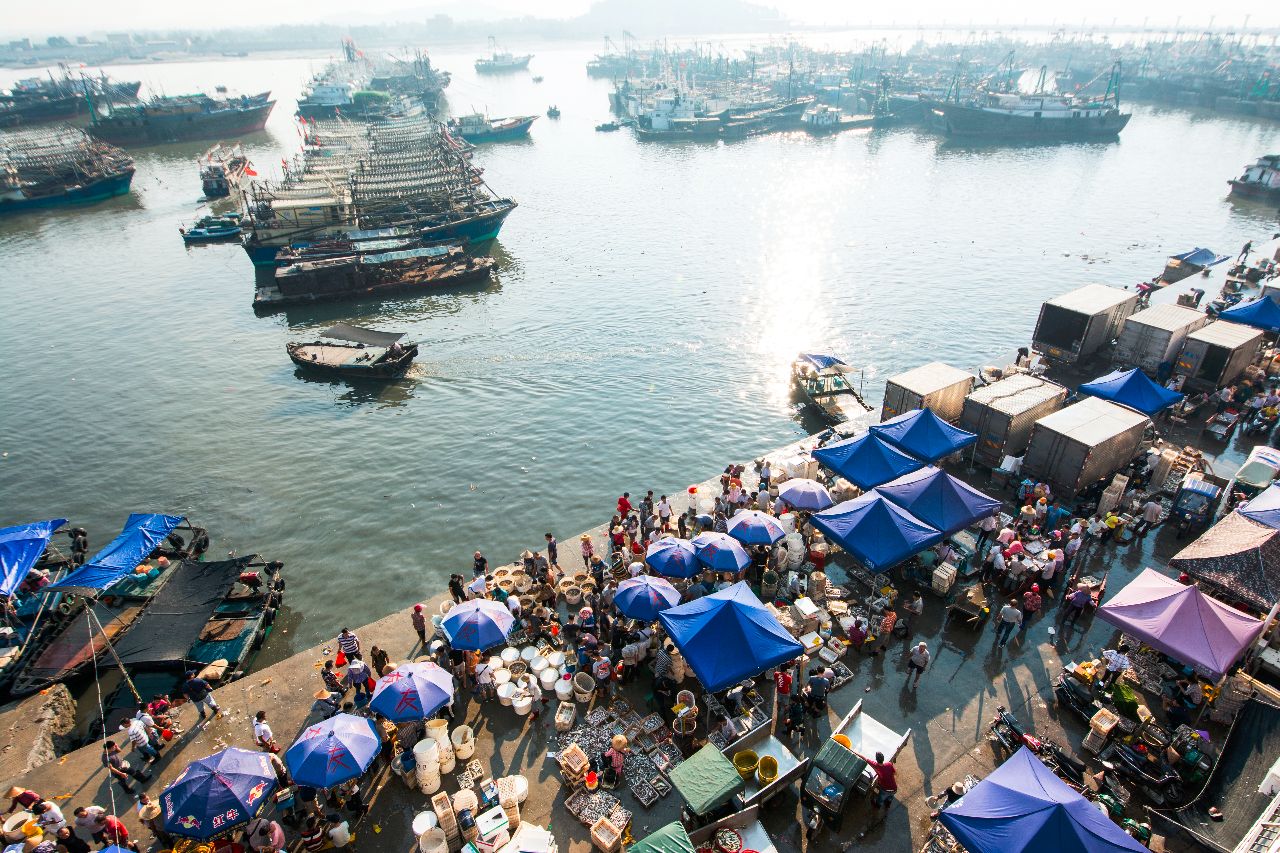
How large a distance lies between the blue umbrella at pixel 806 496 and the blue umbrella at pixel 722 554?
3.48 metres

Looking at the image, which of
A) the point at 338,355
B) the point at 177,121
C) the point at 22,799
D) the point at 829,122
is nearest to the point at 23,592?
the point at 22,799

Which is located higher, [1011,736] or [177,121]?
[177,121]

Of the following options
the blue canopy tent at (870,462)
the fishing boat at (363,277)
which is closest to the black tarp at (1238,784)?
the blue canopy tent at (870,462)

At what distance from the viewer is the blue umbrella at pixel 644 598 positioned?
18125 mm

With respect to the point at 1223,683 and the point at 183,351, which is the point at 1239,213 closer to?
the point at 1223,683

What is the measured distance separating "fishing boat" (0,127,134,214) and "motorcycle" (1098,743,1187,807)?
11586 cm

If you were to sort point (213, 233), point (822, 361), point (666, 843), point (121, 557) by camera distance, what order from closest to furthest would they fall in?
point (666, 843), point (121, 557), point (822, 361), point (213, 233)

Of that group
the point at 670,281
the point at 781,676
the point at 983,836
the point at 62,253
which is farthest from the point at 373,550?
the point at 62,253

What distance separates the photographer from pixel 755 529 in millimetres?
21016

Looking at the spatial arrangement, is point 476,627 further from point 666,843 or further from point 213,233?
point 213,233

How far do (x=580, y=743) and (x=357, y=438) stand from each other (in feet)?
81.0

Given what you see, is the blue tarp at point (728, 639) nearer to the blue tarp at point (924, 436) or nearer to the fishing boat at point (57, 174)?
the blue tarp at point (924, 436)

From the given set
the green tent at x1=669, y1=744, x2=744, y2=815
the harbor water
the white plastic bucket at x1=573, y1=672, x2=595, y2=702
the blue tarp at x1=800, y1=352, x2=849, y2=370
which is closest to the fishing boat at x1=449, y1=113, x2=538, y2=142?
the harbor water

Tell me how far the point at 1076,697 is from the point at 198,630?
2538cm
